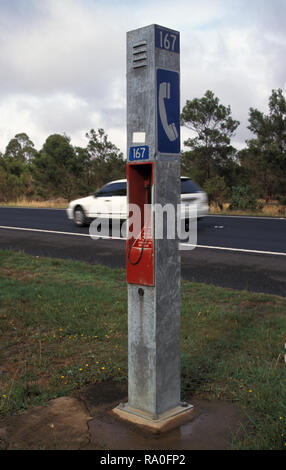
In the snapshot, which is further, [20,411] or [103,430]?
[20,411]

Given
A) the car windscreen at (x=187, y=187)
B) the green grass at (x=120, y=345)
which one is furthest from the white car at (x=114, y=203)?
the green grass at (x=120, y=345)

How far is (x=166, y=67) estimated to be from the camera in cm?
352

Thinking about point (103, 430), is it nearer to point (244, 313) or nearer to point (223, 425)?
point (223, 425)

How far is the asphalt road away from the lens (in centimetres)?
862

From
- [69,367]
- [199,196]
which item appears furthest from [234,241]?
[69,367]

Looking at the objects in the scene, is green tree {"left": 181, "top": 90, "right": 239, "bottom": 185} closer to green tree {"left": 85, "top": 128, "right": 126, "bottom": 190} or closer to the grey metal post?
green tree {"left": 85, "top": 128, "right": 126, "bottom": 190}

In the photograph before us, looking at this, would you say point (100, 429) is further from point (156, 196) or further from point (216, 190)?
point (216, 190)

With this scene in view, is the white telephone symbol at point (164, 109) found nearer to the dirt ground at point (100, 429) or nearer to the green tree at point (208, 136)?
the dirt ground at point (100, 429)

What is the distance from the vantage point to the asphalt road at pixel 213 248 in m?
8.62

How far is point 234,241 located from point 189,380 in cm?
890

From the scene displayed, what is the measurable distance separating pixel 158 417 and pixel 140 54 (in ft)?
8.41

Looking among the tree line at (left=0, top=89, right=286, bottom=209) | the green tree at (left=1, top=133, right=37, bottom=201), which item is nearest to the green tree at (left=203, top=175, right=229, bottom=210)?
the tree line at (left=0, top=89, right=286, bottom=209)

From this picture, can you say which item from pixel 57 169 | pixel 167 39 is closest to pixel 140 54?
pixel 167 39

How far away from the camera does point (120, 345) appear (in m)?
5.31
